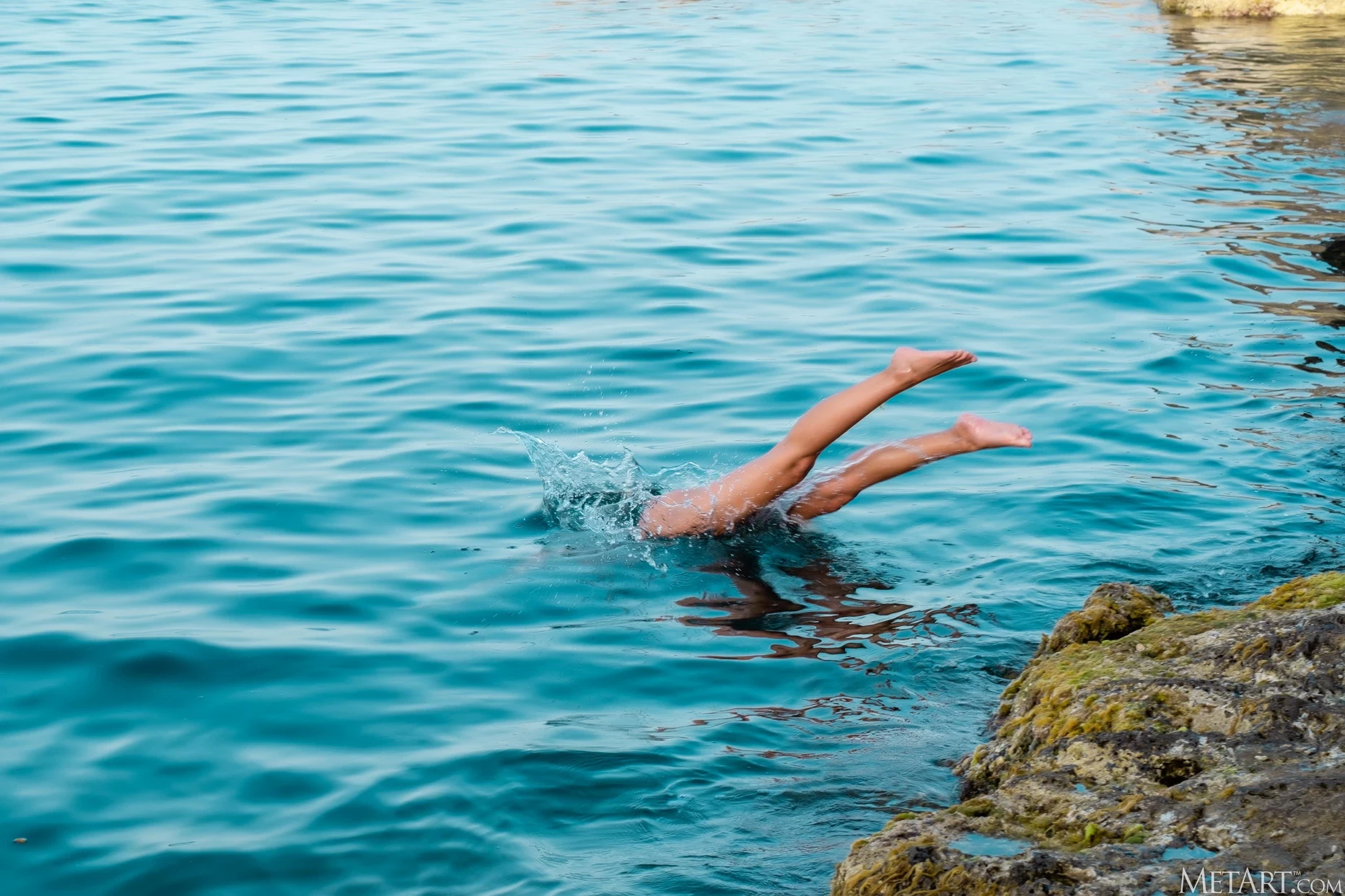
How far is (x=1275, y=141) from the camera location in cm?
1460

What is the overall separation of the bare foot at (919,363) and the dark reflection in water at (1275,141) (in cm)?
493

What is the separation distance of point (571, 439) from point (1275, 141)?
10139mm

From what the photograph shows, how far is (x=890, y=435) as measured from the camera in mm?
7898

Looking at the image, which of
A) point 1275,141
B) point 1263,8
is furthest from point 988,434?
point 1263,8

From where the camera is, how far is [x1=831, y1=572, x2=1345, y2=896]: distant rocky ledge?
9.31 ft

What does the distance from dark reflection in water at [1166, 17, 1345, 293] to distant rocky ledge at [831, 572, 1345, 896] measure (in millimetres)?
6451

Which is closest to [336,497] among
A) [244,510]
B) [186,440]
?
[244,510]

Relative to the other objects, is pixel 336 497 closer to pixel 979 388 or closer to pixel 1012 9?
pixel 979 388

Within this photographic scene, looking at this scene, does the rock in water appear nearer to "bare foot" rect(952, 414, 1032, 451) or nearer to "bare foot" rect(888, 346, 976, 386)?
"bare foot" rect(952, 414, 1032, 451)

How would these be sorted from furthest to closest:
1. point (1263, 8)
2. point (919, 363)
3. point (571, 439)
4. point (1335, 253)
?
point (1263, 8)
point (1335, 253)
point (571, 439)
point (919, 363)

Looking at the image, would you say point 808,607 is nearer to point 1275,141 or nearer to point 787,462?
point 787,462

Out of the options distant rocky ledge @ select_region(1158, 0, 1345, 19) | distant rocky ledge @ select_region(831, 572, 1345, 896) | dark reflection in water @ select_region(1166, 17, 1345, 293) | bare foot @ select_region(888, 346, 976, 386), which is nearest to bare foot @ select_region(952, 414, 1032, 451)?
bare foot @ select_region(888, 346, 976, 386)

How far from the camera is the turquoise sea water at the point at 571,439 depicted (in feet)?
14.7

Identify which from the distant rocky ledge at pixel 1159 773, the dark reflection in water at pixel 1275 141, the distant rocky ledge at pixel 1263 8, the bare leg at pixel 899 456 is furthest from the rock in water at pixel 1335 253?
the distant rocky ledge at pixel 1263 8
